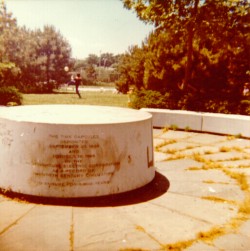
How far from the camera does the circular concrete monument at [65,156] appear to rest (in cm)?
389

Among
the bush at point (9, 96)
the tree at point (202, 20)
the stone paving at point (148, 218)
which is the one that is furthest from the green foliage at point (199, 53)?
the stone paving at point (148, 218)

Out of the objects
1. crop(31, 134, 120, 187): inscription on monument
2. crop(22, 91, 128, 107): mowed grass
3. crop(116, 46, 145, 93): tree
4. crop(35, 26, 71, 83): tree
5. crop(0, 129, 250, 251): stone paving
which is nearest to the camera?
crop(0, 129, 250, 251): stone paving

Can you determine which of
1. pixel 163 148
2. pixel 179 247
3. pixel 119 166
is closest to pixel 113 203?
pixel 119 166

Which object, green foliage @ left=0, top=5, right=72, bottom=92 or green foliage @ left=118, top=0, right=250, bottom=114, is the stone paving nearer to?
green foliage @ left=118, top=0, right=250, bottom=114

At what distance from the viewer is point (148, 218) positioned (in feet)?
11.8

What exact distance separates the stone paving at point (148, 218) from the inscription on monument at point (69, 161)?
26 cm

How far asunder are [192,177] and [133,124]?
Result: 1506 millimetres

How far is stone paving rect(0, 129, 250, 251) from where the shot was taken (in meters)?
3.03

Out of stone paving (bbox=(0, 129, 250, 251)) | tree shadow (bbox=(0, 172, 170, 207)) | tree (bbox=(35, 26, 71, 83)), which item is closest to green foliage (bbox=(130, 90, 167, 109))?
stone paving (bbox=(0, 129, 250, 251))

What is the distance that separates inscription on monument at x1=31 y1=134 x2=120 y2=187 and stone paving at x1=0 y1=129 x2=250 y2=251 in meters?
0.26

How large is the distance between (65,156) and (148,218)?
1147 millimetres

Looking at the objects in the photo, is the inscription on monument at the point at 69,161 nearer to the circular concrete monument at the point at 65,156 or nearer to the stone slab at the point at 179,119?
the circular concrete monument at the point at 65,156

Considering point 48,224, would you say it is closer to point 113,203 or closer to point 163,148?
point 113,203

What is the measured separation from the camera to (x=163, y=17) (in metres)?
11.5
